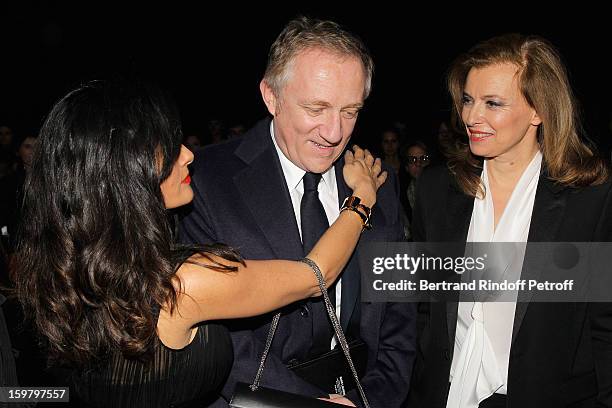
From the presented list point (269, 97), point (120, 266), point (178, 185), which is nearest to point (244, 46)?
point (269, 97)

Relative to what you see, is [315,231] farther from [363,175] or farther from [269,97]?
[269,97]

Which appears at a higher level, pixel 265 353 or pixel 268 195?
pixel 268 195

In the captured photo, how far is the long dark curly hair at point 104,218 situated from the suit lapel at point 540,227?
1229 millimetres

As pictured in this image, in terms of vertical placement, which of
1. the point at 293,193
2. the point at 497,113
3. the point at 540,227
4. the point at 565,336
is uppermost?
the point at 497,113

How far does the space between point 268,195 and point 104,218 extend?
72cm

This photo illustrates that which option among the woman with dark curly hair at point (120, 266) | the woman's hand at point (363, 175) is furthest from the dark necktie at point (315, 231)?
the woman with dark curly hair at point (120, 266)

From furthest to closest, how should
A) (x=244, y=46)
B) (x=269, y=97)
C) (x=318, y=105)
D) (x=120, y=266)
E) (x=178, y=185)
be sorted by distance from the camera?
(x=244, y=46) < (x=269, y=97) < (x=318, y=105) < (x=178, y=185) < (x=120, y=266)

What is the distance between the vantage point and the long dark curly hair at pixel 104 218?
1.70 m

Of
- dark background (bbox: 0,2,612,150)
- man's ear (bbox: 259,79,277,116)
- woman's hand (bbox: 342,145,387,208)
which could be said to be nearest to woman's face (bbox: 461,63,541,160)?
woman's hand (bbox: 342,145,387,208)

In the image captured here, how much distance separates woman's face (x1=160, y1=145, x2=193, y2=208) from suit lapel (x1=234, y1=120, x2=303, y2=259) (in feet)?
1.08

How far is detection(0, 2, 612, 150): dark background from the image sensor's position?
418 inches

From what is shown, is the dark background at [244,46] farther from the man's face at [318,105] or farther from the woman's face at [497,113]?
the man's face at [318,105]

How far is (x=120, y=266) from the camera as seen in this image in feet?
5.62

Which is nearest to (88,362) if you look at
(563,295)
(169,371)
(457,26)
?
(169,371)
